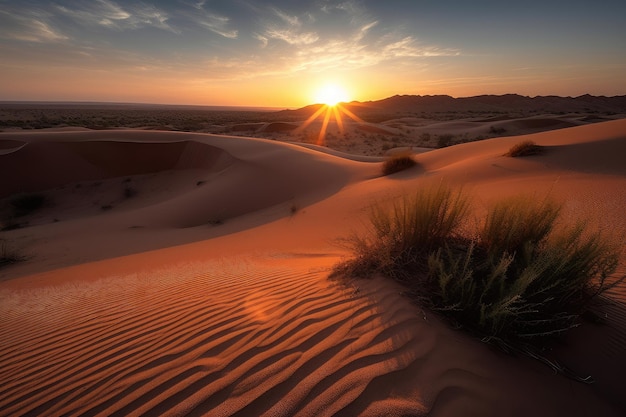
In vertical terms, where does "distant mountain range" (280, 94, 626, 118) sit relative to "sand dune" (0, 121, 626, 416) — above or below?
above

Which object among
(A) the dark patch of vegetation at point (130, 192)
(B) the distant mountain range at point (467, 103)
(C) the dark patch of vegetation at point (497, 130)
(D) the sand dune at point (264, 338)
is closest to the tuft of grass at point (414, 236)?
(D) the sand dune at point (264, 338)

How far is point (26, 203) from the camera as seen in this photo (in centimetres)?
1275

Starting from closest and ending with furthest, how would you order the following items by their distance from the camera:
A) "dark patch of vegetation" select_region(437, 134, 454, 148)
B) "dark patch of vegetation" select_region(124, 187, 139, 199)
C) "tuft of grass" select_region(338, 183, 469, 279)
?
"tuft of grass" select_region(338, 183, 469, 279) → "dark patch of vegetation" select_region(124, 187, 139, 199) → "dark patch of vegetation" select_region(437, 134, 454, 148)

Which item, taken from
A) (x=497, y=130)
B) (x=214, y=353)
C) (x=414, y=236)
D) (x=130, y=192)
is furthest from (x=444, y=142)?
(x=214, y=353)

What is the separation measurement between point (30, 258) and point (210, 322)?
6850 millimetres

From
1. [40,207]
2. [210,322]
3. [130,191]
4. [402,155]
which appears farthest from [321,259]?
[40,207]

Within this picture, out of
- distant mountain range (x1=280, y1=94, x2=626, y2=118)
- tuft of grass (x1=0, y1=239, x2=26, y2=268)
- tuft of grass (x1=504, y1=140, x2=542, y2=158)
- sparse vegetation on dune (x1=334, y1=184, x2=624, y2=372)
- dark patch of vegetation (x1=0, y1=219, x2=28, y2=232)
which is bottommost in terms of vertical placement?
dark patch of vegetation (x1=0, y1=219, x2=28, y2=232)

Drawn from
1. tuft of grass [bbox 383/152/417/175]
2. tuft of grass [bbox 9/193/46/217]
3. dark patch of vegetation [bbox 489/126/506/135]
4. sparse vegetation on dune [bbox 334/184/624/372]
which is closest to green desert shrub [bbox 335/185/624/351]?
sparse vegetation on dune [bbox 334/184/624/372]

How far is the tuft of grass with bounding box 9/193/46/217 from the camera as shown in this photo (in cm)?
1236

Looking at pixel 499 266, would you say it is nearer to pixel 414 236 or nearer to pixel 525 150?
pixel 414 236

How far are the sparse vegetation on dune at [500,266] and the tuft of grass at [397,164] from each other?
7.57 metres

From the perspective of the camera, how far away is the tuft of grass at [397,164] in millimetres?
11273

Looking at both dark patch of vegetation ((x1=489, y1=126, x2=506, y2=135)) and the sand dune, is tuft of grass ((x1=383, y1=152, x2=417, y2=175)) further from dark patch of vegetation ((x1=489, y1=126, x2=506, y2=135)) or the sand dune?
dark patch of vegetation ((x1=489, y1=126, x2=506, y2=135))

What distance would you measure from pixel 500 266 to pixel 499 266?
1 centimetres
